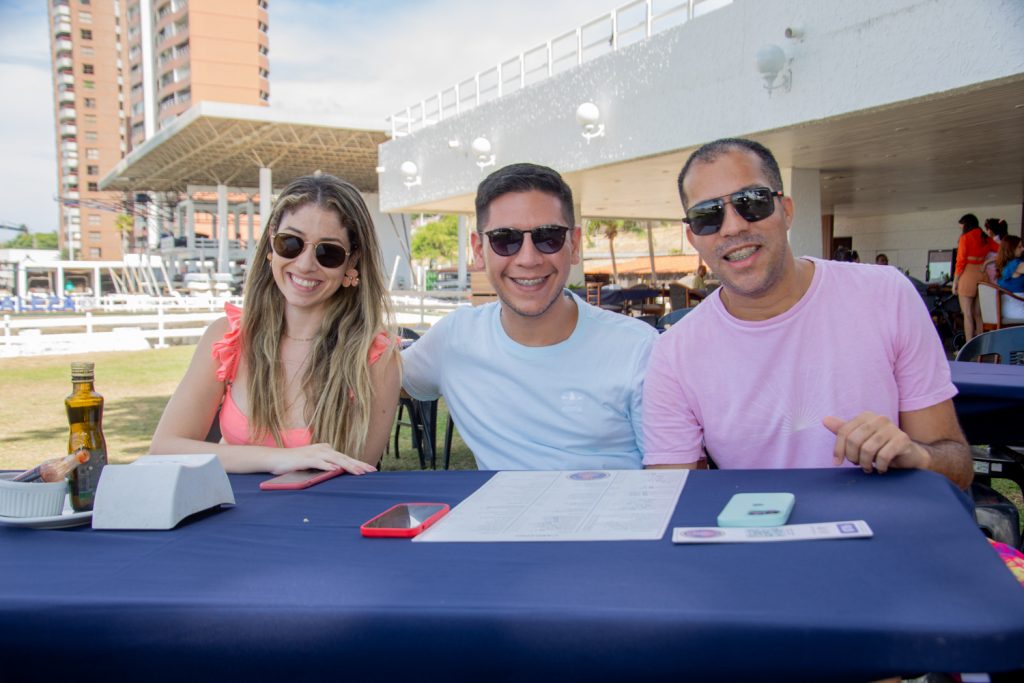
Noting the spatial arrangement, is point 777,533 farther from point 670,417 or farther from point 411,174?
point 411,174

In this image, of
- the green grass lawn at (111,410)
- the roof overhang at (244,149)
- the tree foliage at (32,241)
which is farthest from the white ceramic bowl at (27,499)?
the tree foliage at (32,241)

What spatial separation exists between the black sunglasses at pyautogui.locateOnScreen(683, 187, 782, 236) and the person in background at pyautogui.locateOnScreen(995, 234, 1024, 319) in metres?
7.91

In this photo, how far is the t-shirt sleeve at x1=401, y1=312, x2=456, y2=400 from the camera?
2783mm

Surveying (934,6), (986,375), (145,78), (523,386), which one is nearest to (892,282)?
(523,386)

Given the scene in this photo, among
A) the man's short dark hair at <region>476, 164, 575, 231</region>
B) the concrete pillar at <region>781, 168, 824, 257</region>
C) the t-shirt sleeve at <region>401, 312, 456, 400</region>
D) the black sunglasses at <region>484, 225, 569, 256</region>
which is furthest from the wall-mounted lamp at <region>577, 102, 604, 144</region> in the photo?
the black sunglasses at <region>484, 225, 569, 256</region>

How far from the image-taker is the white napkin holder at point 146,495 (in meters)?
1.48

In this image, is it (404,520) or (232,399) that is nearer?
(404,520)

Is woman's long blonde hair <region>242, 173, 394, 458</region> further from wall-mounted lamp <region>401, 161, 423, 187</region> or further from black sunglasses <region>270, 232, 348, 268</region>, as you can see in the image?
wall-mounted lamp <region>401, 161, 423, 187</region>

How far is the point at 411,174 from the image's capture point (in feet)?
73.8

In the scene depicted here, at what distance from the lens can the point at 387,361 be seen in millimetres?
2678

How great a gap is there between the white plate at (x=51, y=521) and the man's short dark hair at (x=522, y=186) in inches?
53.7

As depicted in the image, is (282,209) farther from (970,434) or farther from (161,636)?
(970,434)

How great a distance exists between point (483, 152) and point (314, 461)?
54.6 feet

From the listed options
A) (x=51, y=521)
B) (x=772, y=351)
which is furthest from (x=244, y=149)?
(x=51, y=521)
